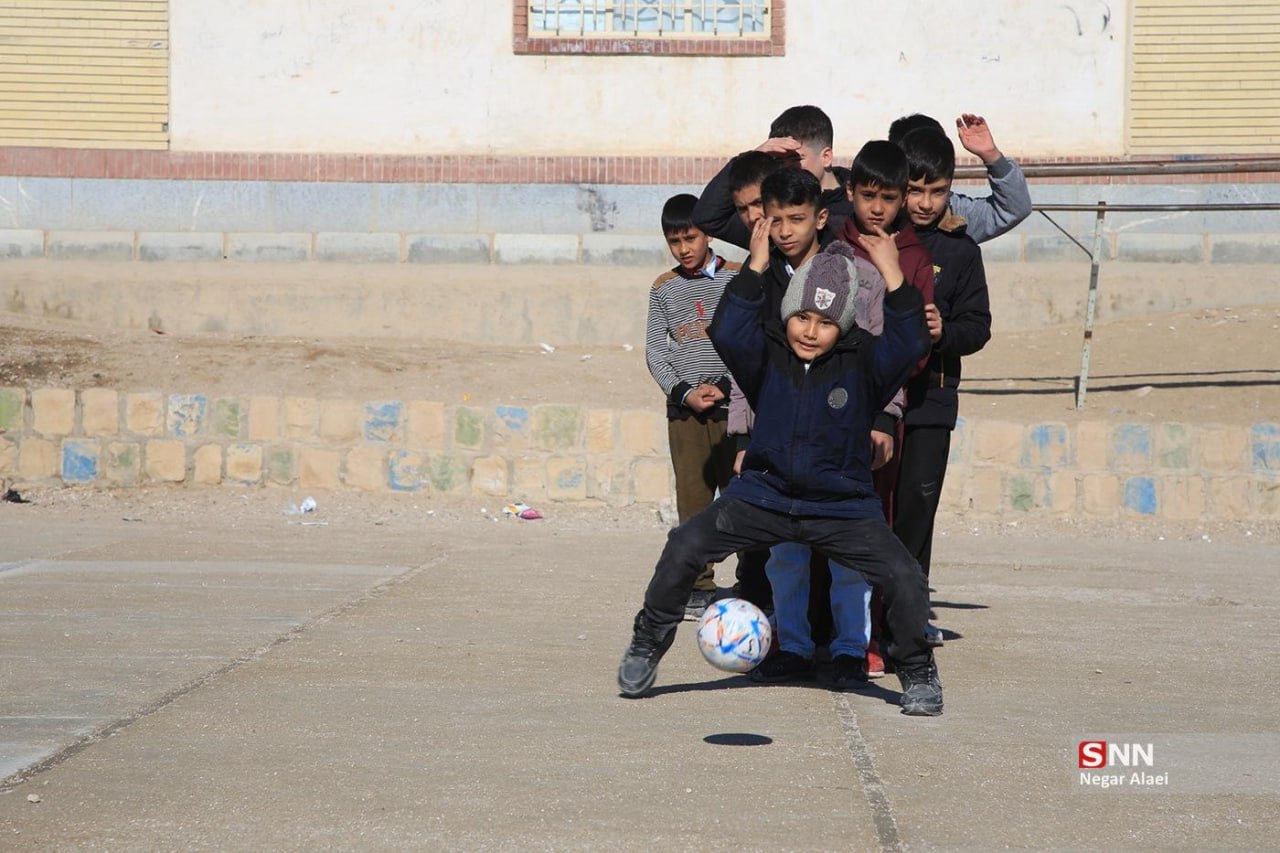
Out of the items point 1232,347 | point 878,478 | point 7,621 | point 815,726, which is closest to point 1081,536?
point 1232,347

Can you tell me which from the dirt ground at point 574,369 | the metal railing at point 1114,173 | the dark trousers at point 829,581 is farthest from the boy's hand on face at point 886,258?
the dirt ground at point 574,369

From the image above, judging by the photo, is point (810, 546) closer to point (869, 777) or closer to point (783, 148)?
point (869, 777)

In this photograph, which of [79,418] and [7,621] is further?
[79,418]

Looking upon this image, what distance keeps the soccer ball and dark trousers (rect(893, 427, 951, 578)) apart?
999mm

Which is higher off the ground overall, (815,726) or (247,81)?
(247,81)

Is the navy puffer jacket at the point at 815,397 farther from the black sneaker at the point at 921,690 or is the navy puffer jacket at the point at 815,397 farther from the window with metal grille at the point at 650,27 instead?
the window with metal grille at the point at 650,27

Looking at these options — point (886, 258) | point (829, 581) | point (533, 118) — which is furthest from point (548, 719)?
point (533, 118)

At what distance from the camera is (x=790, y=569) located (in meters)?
5.62

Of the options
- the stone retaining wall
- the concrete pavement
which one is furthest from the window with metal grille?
the concrete pavement

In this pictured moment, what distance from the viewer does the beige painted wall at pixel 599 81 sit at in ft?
49.3

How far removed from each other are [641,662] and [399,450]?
587cm

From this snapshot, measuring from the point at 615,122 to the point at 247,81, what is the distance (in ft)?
11.2

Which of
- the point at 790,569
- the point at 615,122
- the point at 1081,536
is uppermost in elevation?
the point at 615,122

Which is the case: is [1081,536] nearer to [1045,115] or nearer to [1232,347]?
[1232,347]
